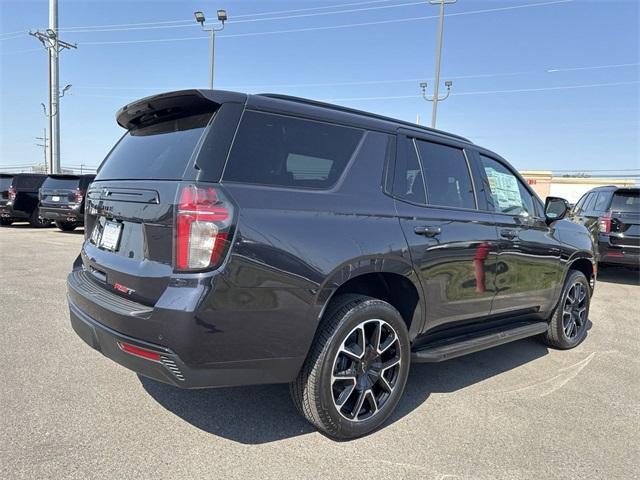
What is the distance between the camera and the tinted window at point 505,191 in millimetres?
4098

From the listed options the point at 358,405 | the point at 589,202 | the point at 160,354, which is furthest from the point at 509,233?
the point at 589,202

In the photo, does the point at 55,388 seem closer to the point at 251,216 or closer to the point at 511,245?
the point at 251,216

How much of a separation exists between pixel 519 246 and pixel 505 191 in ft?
1.75

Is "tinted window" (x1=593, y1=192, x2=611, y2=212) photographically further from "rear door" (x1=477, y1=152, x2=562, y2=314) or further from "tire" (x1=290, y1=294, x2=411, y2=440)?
"tire" (x1=290, y1=294, x2=411, y2=440)

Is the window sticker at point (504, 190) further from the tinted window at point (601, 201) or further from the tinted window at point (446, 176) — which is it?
the tinted window at point (601, 201)

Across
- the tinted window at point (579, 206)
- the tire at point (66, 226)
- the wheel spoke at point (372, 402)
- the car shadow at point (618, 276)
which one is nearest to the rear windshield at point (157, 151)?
the wheel spoke at point (372, 402)

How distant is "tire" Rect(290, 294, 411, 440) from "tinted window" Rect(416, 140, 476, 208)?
101 cm

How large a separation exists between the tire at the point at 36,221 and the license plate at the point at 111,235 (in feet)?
48.6

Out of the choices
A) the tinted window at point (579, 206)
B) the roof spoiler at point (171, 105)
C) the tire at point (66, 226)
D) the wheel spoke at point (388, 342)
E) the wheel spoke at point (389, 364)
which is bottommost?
the tire at point (66, 226)

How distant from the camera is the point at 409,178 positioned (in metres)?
3.28

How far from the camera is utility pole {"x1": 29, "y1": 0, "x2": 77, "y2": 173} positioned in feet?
80.8

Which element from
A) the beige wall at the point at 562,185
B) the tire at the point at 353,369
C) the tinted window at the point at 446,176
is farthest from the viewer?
the beige wall at the point at 562,185

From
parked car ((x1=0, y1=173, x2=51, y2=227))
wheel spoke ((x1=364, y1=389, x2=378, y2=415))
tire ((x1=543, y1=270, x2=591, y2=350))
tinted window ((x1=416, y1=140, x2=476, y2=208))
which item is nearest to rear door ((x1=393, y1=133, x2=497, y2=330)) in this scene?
tinted window ((x1=416, y1=140, x2=476, y2=208))

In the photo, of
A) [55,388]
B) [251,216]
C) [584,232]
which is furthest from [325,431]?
[584,232]
